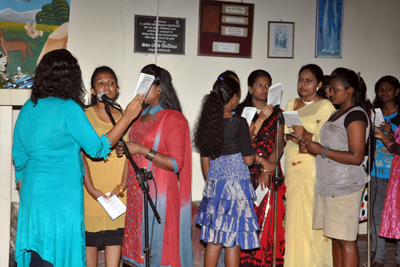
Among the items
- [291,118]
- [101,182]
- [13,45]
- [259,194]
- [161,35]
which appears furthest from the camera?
[161,35]

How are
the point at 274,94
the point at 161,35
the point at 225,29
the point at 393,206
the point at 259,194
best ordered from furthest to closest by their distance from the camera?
1. the point at 225,29
2. the point at 161,35
3. the point at 393,206
4. the point at 259,194
5. the point at 274,94

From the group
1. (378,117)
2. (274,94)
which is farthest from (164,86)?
(378,117)

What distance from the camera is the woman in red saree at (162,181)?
227 cm

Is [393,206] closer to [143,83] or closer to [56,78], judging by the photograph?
[143,83]

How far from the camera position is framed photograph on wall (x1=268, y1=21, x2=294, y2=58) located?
4.09m

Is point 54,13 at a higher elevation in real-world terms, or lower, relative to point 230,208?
higher

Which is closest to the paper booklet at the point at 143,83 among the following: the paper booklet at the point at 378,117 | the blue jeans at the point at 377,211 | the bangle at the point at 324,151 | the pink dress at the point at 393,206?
the bangle at the point at 324,151

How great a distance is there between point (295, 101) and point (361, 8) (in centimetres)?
185

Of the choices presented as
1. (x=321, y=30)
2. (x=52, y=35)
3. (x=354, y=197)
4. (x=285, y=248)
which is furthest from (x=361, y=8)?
(x=52, y=35)

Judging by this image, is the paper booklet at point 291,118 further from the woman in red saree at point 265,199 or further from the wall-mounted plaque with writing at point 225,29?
the wall-mounted plaque with writing at point 225,29

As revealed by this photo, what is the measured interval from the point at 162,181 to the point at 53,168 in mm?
707

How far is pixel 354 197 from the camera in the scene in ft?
8.56

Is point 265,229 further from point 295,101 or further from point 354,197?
point 295,101

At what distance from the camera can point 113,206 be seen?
2469 mm
